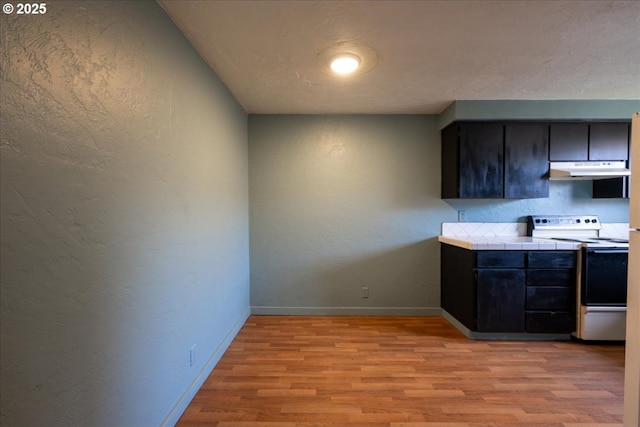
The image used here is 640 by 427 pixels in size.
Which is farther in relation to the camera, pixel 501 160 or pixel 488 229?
pixel 488 229

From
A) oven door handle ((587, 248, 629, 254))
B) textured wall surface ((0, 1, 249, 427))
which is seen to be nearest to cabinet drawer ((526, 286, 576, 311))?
oven door handle ((587, 248, 629, 254))

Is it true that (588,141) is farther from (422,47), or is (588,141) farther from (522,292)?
(422,47)

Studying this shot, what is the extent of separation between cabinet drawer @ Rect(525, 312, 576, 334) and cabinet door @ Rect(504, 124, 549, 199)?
122 centimetres

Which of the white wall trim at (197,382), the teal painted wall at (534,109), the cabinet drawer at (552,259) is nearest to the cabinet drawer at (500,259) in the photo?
the cabinet drawer at (552,259)

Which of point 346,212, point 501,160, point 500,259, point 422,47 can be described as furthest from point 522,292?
point 422,47

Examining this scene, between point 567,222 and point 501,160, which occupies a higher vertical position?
point 501,160

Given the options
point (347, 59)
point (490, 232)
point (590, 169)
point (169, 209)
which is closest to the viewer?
point (169, 209)

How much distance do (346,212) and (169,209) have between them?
208 centimetres

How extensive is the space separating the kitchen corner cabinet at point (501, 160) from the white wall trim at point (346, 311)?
146cm

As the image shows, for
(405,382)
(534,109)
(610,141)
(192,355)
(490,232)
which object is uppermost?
(534,109)

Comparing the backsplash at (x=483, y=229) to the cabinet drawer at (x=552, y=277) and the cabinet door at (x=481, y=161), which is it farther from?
the cabinet drawer at (x=552, y=277)

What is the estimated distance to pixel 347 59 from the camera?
1969 millimetres

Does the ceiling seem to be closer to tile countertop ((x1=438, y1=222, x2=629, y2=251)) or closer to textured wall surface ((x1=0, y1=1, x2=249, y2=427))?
textured wall surface ((x1=0, y1=1, x2=249, y2=427))

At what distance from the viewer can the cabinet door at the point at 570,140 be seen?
284 cm
